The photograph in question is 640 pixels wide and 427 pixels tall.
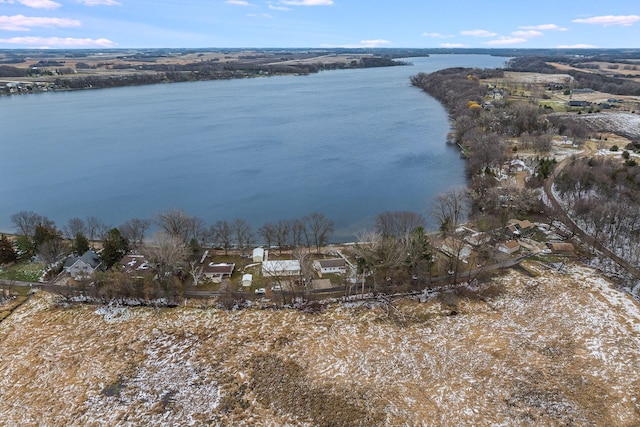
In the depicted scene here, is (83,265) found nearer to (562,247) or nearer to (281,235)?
(281,235)

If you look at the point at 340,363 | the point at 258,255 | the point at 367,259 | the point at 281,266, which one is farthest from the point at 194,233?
the point at 340,363

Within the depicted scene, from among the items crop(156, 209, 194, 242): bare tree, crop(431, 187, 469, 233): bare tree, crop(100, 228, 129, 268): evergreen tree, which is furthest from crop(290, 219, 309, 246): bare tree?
crop(100, 228, 129, 268): evergreen tree

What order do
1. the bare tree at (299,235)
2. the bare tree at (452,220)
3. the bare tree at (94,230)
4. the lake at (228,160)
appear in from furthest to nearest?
the lake at (228,160)
the bare tree at (94,230)
the bare tree at (299,235)
the bare tree at (452,220)

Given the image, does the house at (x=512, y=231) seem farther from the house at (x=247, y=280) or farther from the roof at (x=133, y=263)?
the roof at (x=133, y=263)

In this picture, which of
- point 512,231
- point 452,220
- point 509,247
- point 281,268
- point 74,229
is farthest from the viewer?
point 452,220

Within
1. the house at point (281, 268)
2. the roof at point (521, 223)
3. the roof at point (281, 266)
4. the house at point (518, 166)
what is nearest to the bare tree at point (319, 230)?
the roof at point (281, 266)

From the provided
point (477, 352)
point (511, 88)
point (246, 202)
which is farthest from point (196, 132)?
point (511, 88)
